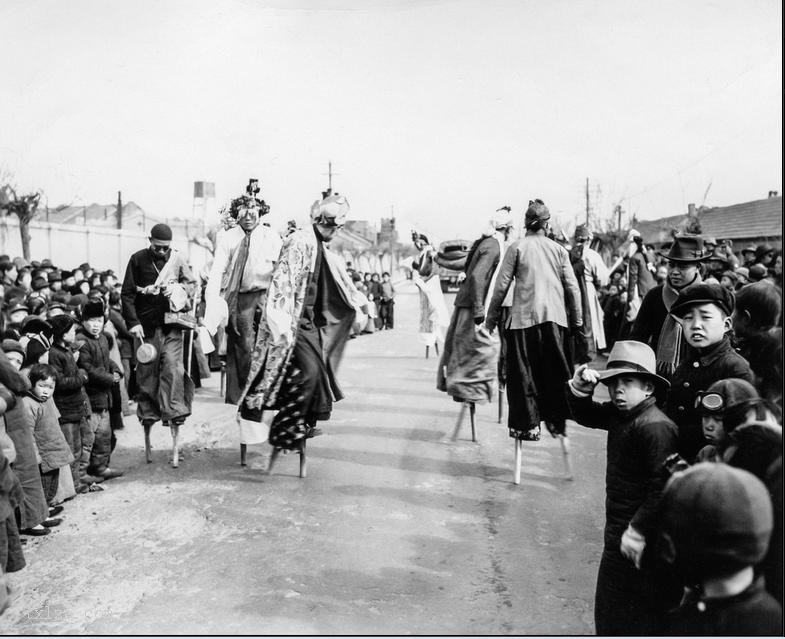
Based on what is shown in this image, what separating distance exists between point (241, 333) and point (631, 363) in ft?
13.9

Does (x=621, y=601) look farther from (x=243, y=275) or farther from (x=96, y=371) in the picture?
(x=243, y=275)

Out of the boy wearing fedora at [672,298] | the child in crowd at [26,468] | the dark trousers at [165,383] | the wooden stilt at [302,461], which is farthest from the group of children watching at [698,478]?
the dark trousers at [165,383]

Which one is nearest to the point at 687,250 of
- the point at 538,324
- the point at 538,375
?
the point at 538,324

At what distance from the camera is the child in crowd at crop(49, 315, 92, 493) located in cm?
527

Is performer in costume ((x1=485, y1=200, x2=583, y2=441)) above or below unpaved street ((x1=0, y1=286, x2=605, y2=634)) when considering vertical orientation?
above

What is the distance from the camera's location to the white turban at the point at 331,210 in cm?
589

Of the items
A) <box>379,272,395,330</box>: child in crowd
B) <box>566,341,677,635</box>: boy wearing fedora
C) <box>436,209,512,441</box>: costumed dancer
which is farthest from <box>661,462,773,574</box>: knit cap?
<box>379,272,395,330</box>: child in crowd

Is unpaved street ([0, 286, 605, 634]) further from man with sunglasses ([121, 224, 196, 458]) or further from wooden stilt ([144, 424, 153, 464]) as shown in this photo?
man with sunglasses ([121, 224, 196, 458])

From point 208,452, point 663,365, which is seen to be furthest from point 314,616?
point 208,452

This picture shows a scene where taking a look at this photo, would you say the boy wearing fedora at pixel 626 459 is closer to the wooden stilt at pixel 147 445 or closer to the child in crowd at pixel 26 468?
the child in crowd at pixel 26 468

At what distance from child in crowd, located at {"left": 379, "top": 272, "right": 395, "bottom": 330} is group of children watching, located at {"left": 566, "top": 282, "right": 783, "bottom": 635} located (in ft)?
55.6

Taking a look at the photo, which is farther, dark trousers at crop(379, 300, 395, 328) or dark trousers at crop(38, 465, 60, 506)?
dark trousers at crop(379, 300, 395, 328)

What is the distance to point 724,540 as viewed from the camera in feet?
6.11

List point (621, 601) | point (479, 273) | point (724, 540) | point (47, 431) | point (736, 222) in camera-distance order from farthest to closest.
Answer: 1. point (736, 222)
2. point (479, 273)
3. point (47, 431)
4. point (621, 601)
5. point (724, 540)
